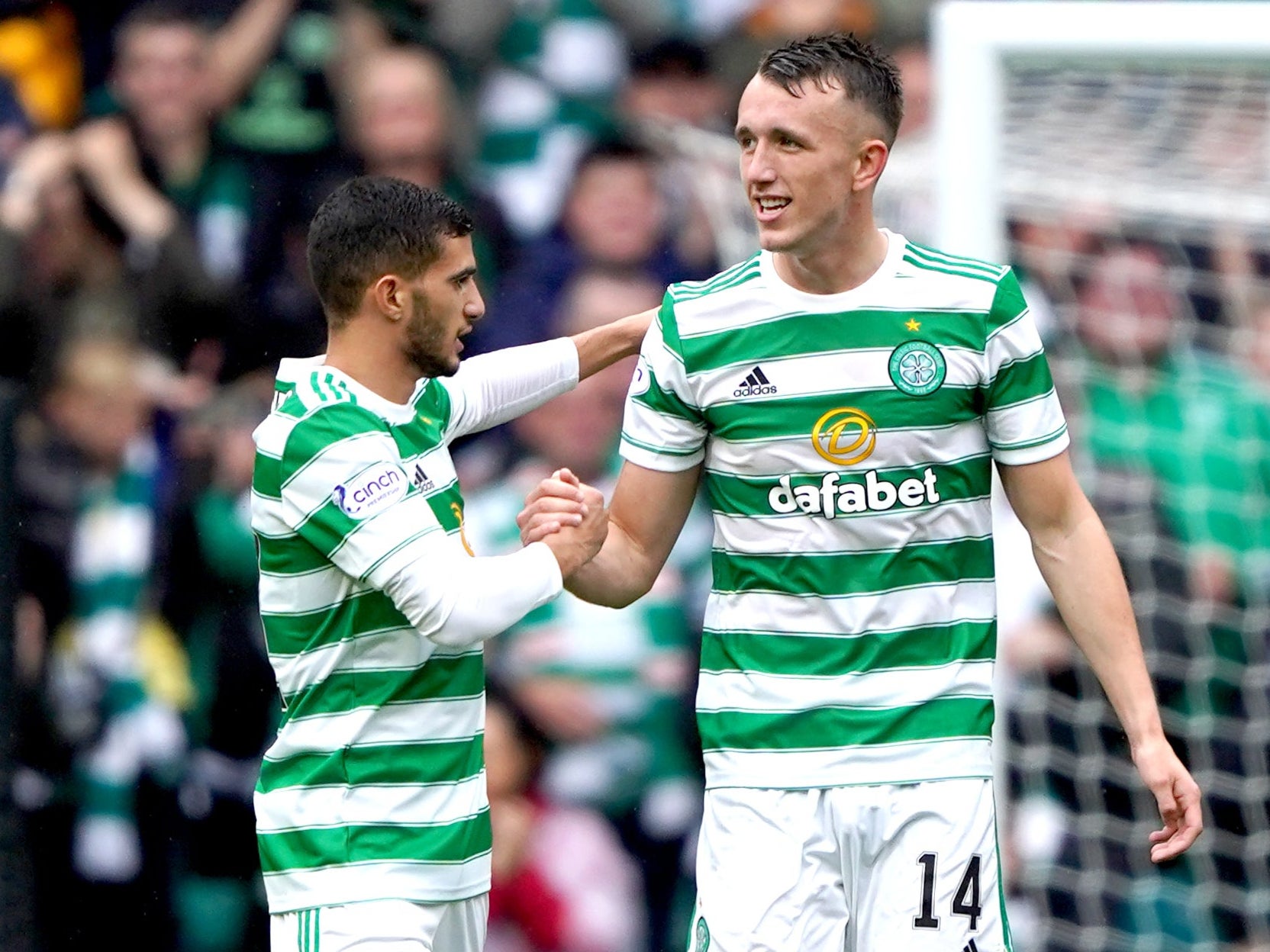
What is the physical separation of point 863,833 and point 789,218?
0.93 metres

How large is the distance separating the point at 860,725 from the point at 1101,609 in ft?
1.39

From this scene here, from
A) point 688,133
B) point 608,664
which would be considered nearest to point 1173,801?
point 608,664

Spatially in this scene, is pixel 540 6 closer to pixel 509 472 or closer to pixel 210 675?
pixel 509 472

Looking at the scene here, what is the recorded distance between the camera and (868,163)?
2.81 m

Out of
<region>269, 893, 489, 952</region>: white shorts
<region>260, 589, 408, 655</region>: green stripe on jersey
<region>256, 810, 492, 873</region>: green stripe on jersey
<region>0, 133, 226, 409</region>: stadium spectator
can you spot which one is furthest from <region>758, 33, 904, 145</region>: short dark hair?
<region>0, 133, 226, 409</region>: stadium spectator

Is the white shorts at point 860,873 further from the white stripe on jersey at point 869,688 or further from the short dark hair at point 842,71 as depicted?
the short dark hair at point 842,71

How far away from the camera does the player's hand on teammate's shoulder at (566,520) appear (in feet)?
9.30

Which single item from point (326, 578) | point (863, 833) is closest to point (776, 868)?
point (863, 833)

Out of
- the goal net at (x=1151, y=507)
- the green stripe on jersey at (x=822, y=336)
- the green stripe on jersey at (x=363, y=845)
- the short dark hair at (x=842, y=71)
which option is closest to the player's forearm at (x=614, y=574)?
the green stripe on jersey at (x=822, y=336)

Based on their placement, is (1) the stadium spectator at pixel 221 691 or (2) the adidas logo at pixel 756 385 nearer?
(2) the adidas logo at pixel 756 385

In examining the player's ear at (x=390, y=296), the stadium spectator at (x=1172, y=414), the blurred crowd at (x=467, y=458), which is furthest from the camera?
the blurred crowd at (x=467, y=458)

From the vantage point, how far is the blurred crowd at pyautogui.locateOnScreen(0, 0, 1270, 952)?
198 inches

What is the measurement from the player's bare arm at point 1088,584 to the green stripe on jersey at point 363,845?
3.27 ft

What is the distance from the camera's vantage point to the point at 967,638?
9.17ft
